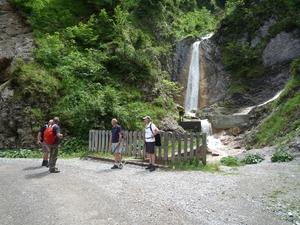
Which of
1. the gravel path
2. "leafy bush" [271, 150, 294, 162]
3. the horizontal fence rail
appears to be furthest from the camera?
"leafy bush" [271, 150, 294, 162]

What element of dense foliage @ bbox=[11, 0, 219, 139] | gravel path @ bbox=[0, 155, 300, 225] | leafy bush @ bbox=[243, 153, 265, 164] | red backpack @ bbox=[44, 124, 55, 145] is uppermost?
dense foliage @ bbox=[11, 0, 219, 139]

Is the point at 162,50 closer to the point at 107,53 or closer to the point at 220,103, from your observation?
the point at 220,103

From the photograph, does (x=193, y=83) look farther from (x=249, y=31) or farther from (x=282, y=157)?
(x=282, y=157)

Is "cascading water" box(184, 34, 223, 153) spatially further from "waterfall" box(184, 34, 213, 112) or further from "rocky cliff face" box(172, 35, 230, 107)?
"rocky cliff face" box(172, 35, 230, 107)

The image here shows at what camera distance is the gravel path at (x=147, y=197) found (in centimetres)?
491

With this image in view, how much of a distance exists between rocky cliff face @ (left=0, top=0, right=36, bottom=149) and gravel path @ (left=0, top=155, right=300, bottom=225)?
18.9 ft

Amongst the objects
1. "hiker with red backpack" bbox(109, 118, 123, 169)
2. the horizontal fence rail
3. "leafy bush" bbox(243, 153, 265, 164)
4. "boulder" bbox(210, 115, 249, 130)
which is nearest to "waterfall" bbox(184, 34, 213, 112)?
"boulder" bbox(210, 115, 249, 130)

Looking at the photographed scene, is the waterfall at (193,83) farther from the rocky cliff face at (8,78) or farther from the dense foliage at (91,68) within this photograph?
the rocky cliff face at (8,78)

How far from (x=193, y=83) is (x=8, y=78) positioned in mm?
21722

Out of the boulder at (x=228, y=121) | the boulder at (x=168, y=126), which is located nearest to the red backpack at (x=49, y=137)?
the boulder at (x=168, y=126)

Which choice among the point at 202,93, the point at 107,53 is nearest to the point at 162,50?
the point at 202,93

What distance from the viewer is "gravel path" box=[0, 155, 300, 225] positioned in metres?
4.91

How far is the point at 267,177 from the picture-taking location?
8.14m

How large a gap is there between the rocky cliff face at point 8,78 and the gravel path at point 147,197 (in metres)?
5.75
